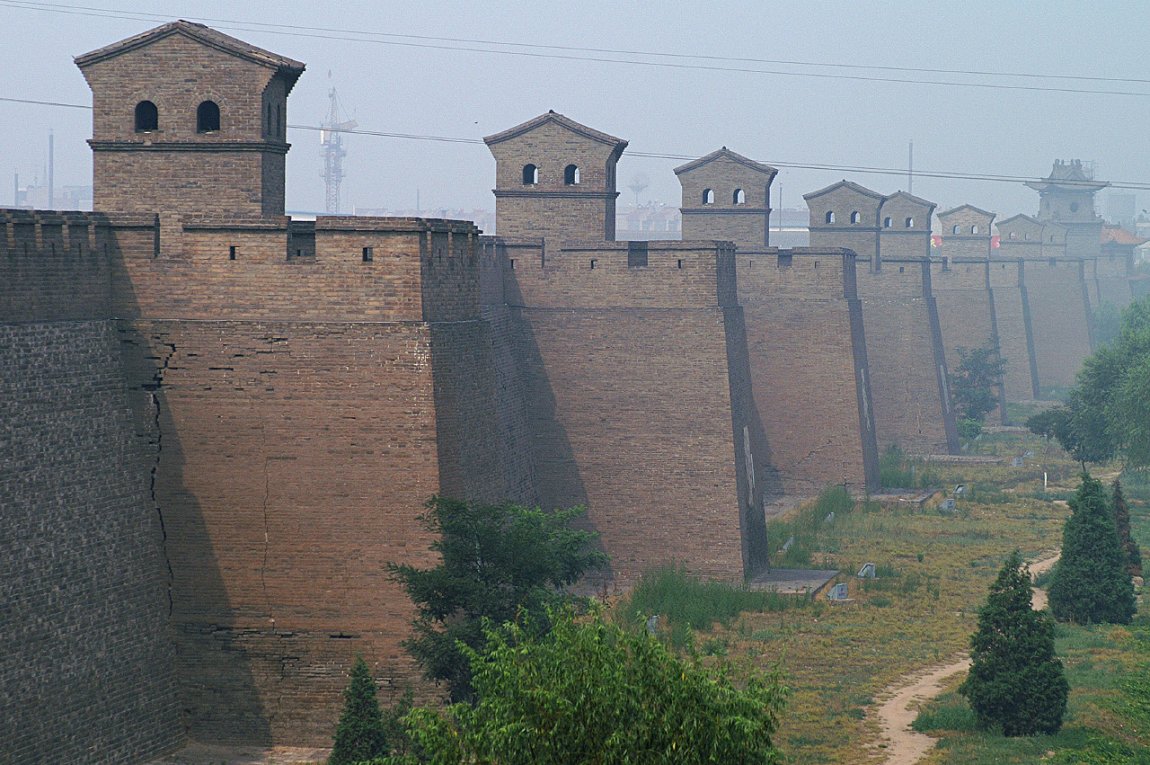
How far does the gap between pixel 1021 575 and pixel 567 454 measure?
10175 millimetres

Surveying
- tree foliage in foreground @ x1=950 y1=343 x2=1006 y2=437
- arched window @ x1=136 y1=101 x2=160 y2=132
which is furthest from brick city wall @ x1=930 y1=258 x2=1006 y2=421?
arched window @ x1=136 y1=101 x2=160 y2=132

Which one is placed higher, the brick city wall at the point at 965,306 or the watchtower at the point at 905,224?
the watchtower at the point at 905,224

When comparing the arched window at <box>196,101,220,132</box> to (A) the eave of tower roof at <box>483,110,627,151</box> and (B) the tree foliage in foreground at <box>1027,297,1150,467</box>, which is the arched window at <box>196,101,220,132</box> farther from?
(B) the tree foliage in foreground at <box>1027,297,1150,467</box>

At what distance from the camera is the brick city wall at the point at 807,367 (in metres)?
36.4

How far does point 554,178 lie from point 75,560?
15.5 metres

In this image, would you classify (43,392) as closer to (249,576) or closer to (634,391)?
(249,576)

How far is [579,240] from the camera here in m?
27.8

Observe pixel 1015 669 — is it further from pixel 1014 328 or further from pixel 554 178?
pixel 1014 328


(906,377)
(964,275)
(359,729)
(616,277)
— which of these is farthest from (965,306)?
(359,729)

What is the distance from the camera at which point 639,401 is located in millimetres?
26516

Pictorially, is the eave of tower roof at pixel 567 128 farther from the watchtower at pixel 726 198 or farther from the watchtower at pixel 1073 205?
the watchtower at pixel 1073 205

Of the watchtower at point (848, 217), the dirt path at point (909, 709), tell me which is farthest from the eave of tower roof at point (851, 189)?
the dirt path at point (909, 709)

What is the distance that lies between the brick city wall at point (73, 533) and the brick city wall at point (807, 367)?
2208 cm

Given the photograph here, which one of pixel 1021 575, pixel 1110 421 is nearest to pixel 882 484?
pixel 1110 421
